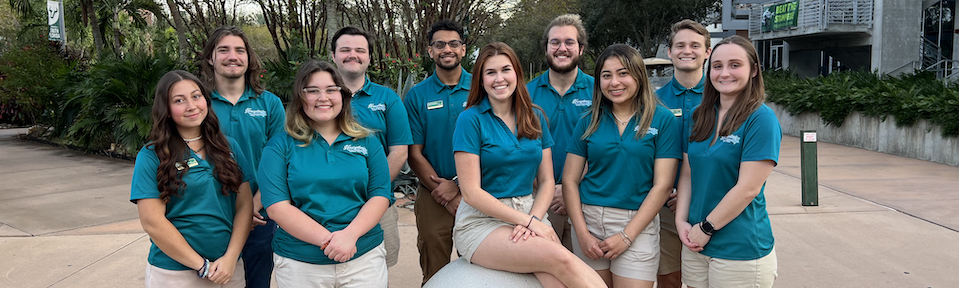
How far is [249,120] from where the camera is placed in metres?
3.54

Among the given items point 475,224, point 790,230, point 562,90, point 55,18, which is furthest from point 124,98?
point 790,230

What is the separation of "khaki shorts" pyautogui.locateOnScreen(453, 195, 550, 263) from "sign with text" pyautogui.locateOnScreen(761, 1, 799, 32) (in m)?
23.7

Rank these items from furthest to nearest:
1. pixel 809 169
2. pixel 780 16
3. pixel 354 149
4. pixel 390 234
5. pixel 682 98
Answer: pixel 780 16 → pixel 809 169 → pixel 682 98 → pixel 390 234 → pixel 354 149

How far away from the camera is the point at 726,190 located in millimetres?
2852

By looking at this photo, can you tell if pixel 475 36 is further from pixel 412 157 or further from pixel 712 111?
pixel 712 111

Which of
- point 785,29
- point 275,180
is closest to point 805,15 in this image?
point 785,29

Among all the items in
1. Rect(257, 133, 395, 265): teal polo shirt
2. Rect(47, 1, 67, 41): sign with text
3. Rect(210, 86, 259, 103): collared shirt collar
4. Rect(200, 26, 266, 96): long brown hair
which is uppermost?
Rect(47, 1, 67, 41): sign with text

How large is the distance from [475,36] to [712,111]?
43.4 ft

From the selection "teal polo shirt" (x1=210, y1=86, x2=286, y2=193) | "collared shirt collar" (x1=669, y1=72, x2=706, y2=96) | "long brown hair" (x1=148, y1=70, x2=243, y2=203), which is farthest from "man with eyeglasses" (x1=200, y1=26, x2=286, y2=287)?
"collared shirt collar" (x1=669, y1=72, x2=706, y2=96)

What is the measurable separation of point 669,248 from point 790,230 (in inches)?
132

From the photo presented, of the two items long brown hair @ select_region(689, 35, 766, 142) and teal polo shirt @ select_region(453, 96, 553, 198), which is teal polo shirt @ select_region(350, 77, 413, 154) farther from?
long brown hair @ select_region(689, 35, 766, 142)

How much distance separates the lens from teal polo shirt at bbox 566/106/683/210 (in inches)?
122

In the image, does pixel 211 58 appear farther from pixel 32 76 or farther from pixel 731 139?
pixel 32 76

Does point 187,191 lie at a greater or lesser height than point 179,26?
lesser
